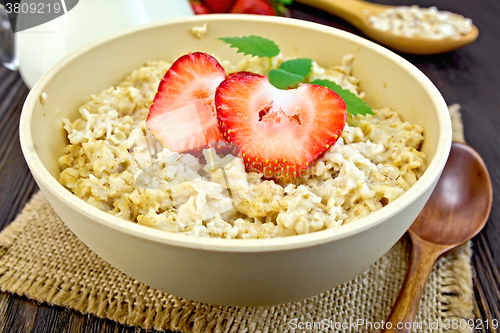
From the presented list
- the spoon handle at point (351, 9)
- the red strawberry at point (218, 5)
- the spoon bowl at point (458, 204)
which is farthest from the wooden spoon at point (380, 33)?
the spoon bowl at point (458, 204)

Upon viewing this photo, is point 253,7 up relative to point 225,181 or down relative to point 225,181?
down

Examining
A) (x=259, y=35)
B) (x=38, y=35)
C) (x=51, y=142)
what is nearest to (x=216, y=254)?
(x=51, y=142)

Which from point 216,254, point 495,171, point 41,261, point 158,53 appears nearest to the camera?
point 216,254

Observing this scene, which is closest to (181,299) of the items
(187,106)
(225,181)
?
(225,181)

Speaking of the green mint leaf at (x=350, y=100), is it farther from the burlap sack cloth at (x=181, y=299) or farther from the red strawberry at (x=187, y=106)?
the burlap sack cloth at (x=181, y=299)

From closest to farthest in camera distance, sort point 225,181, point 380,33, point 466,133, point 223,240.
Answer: point 223,240 → point 225,181 → point 466,133 → point 380,33

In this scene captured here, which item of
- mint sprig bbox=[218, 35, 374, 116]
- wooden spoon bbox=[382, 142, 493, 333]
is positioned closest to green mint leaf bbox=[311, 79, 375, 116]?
mint sprig bbox=[218, 35, 374, 116]

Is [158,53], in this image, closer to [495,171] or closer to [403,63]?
[403,63]

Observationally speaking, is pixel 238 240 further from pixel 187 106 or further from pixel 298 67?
pixel 298 67
